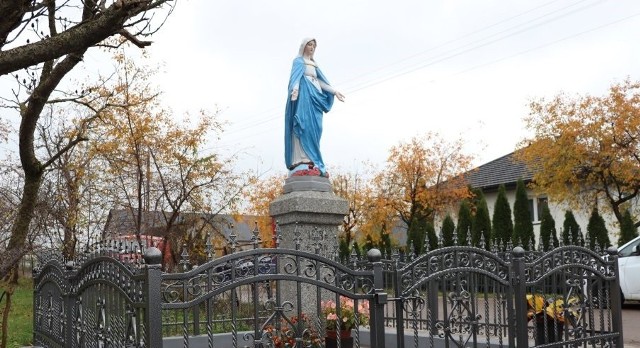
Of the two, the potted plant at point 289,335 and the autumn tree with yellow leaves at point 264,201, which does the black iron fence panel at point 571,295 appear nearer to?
the potted plant at point 289,335

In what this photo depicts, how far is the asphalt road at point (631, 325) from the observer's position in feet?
33.2

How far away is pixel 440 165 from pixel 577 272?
25319 millimetres

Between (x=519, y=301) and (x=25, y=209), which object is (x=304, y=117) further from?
(x=519, y=301)

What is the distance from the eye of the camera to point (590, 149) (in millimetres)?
23422

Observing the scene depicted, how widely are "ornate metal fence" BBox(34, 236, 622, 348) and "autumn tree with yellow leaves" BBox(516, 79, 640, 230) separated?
16.0 meters

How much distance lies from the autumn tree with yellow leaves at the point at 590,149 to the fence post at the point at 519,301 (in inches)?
714

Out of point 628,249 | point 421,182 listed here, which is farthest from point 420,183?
point 628,249

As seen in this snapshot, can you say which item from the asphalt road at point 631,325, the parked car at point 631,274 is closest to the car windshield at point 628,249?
the parked car at point 631,274

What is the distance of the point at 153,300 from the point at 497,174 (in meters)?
32.8

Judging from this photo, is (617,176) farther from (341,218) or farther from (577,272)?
(577,272)

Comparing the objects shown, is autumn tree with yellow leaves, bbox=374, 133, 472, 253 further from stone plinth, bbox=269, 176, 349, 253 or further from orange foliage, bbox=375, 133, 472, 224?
stone plinth, bbox=269, 176, 349, 253

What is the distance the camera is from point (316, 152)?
10.1 metres

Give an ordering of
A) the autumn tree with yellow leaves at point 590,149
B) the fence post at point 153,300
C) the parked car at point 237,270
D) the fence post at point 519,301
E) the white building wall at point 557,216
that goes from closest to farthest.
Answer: the fence post at point 153,300 → the parked car at point 237,270 → the fence post at point 519,301 → the autumn tree with yellow leaves at point 590,149 → the white building wall at point 557,216

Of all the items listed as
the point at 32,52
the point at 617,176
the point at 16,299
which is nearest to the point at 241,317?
the point at 32,52
